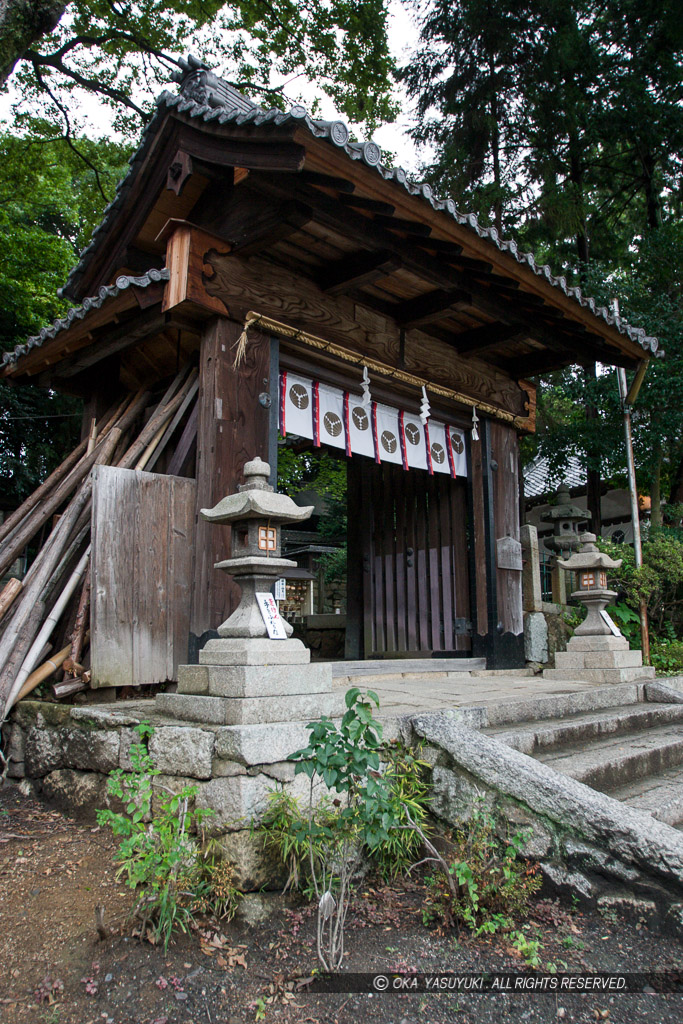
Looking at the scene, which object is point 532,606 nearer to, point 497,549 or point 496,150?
point 497,549

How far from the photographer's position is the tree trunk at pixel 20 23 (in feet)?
17.9

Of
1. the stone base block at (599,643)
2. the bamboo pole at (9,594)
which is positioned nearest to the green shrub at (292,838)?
the bamboo pole at (9,594)

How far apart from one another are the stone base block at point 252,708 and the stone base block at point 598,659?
12.6ft

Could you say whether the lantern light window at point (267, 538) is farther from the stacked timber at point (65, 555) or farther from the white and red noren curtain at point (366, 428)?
the white and red noren curtain at point (366, 428)

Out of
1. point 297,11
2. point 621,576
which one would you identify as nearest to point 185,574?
point 621,576

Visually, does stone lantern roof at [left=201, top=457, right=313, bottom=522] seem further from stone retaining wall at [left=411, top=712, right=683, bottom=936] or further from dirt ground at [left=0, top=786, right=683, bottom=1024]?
dirt ground at [left=0, top=786, right=683, bottom=1024]

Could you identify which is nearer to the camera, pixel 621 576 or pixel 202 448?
pixel 202 448

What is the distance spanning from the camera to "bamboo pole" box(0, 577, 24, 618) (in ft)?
15.3

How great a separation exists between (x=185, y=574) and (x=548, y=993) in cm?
349

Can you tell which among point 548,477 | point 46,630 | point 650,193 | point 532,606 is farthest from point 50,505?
point 650,193

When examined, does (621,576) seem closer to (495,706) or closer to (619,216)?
(495,706)

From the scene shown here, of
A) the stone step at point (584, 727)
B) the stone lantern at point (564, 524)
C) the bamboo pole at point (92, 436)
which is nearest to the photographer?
the stone step at point (584, 727)

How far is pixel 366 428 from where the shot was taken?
660 cm

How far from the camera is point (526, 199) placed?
15.0m
